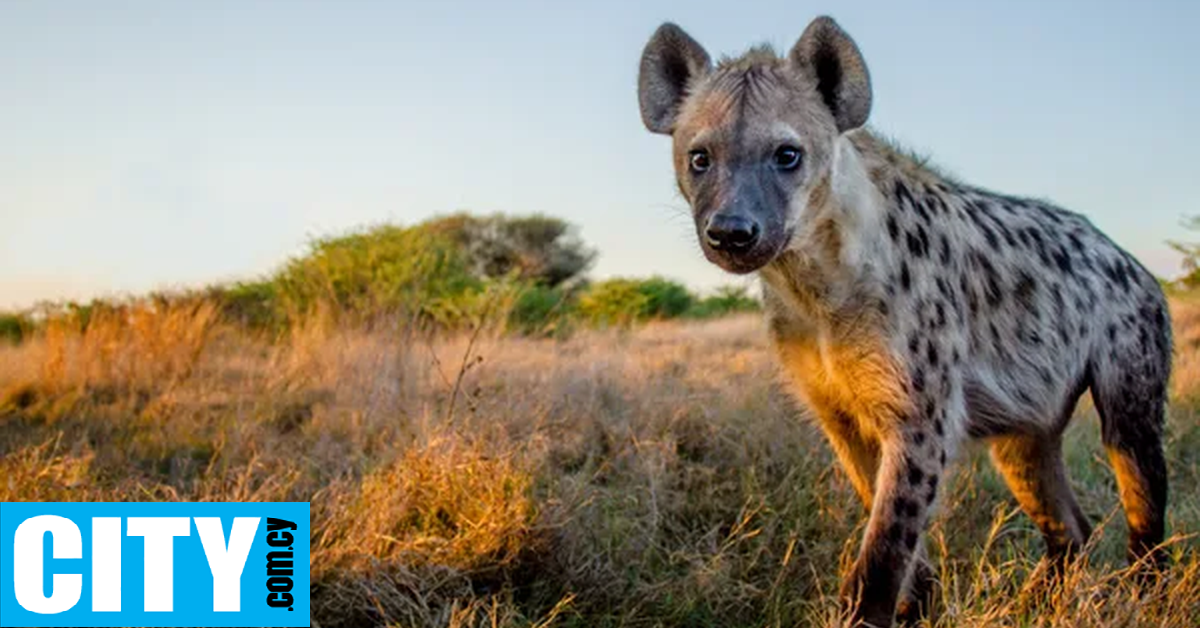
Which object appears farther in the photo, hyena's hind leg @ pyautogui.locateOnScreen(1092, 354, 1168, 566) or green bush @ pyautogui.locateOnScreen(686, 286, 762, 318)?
green bush @ pyautogui.locateOnScreen(686, 286, 762, 318)

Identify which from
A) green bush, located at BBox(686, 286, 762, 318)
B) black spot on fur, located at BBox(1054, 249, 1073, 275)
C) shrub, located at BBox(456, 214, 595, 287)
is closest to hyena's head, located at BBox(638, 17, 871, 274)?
black spot on fur, located at BBox(1054, 249, 1073, 275)

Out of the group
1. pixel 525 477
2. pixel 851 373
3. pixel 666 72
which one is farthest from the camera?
pixel 525 477

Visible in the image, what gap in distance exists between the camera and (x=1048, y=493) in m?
4.29

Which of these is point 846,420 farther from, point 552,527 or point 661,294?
point 661,294

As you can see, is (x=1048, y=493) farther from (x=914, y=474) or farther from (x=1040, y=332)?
(x=914, y=474)

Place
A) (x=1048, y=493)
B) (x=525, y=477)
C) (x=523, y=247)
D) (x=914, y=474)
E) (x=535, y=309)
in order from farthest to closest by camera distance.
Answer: (x=523, y=247)
(x=535, y=309)
(x=1048, y=493)
(x=525, y=477)
(x=914, y=474)

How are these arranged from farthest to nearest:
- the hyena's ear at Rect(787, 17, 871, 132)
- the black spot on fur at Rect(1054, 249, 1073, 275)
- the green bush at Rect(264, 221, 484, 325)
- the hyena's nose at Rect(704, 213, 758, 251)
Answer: the green bush at Rect(264, 221, 484, 325), the black spot on fur at Rect(1054, 249, 1073, 275), the hyena's ear at Rect(787, 17, 871, 132), the hyena's nose at Rect(704, 213, 758, 251)

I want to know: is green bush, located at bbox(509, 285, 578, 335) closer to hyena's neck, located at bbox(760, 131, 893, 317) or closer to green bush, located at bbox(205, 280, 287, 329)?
green bush, located at bbox(205, 280, 287, 329)

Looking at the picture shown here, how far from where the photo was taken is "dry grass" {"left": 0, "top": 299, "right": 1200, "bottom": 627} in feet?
11.3

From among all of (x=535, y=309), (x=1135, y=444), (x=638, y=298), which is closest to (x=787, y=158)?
(x=1135, y=444)

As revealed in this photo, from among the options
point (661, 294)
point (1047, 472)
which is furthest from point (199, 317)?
point (661, 294)

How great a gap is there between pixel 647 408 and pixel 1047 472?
213 cm

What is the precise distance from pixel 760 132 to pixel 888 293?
628mm

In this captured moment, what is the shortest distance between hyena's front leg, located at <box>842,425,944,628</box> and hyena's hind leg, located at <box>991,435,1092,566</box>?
1.13 metres
